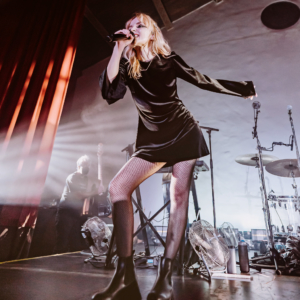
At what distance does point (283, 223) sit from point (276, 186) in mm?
650

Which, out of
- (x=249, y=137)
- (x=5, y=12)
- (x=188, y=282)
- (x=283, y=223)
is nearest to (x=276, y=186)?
(x=283, y=223)

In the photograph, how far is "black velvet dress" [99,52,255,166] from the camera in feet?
3.37

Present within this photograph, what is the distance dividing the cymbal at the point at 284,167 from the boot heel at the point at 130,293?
2.99 m

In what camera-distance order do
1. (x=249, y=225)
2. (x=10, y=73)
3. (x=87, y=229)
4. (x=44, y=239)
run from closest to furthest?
(x=87, y=229), (x=10, y=73), (x=44, y=239), (x=249, y=225)

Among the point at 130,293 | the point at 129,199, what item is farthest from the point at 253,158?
the point at 130,293

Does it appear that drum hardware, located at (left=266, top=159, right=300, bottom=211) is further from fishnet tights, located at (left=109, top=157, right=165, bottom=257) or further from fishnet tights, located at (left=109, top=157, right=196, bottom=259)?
Answer: fishnet tights, located at (left=109, top=157, right=165, bottom=257)

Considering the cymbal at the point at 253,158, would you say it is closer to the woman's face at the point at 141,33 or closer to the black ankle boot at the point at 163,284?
the woman's face at the point at 141,33

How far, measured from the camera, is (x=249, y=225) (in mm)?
3879

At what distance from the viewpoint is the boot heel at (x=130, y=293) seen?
0.75 metres

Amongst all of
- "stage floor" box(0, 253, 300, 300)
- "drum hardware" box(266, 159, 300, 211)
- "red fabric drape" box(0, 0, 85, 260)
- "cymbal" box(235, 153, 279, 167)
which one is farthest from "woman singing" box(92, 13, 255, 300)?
"drum hardware" box(266, 159, 300, 211)

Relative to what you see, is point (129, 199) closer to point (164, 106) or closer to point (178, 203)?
point (178, 203)

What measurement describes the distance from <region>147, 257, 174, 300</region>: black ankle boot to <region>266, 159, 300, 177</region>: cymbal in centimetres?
286

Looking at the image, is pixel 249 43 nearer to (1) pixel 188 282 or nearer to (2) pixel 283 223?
(2) pixel 283 223

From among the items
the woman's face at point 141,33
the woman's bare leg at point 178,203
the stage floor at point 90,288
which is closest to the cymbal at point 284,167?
the stage floor at point 90,288
